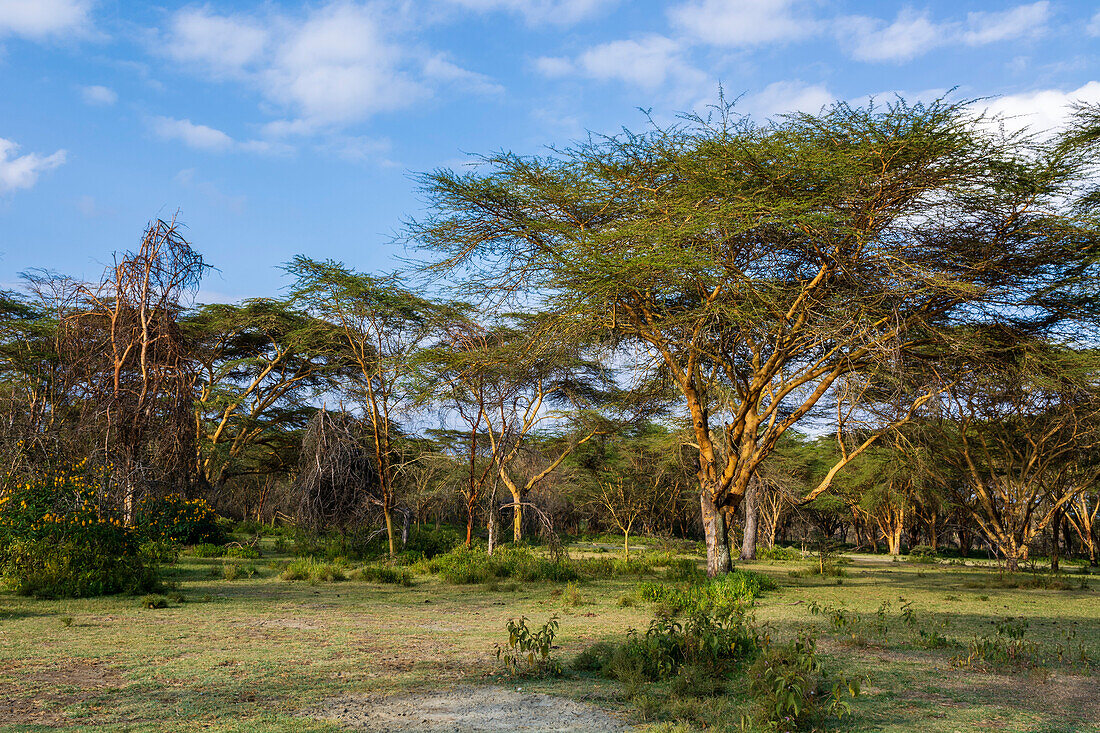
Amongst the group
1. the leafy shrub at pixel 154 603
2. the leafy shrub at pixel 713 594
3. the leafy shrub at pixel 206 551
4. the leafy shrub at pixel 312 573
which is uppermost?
the leafy shrub at pixel 154 603

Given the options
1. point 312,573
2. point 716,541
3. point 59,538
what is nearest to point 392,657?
point 59,538

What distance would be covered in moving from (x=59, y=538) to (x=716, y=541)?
10.3m

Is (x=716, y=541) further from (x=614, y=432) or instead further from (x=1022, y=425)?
(x=1022, y=425)

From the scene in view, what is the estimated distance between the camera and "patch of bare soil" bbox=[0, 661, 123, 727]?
4.60 meters

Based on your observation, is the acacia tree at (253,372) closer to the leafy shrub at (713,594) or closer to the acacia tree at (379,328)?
the acacia tree at (379,328)

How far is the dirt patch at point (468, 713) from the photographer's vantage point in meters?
4.57

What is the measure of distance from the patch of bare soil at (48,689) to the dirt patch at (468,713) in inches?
64.3

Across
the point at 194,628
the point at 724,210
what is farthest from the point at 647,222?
the point at 194,628

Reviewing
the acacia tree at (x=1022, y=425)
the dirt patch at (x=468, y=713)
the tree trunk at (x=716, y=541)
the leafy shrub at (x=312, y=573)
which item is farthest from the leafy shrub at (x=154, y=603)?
the acacia tree at (x=1022, y=425)

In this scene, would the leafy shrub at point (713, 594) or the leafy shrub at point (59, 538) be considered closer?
the leafy shrub at point (713, 594)

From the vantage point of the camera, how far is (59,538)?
10.4 m

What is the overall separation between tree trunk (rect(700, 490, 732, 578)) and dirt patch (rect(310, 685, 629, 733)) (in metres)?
8.83

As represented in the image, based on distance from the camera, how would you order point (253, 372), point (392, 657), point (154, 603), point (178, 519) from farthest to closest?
point (253, 372), point (178, 519), point (154, 603), point (392, 657)

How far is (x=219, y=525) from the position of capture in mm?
22797
